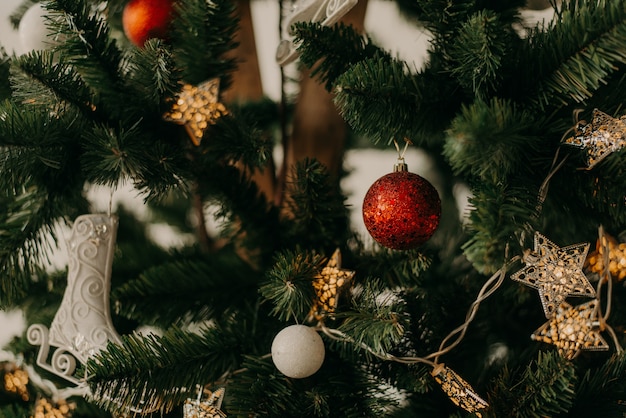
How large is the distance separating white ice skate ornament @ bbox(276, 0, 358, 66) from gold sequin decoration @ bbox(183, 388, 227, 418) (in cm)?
29

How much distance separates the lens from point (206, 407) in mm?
487

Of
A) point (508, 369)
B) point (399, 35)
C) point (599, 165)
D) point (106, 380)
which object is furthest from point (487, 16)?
point (399, 35)

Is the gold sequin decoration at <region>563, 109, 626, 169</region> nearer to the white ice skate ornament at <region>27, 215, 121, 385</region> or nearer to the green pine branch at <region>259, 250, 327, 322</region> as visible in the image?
the green pine branch at <region>259, 250, 327, 322</region>

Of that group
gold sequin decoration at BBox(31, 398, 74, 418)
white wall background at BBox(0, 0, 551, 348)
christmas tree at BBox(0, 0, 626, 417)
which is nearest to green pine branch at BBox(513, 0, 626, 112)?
christmas tree at BBox(0, 0, 626, 417)

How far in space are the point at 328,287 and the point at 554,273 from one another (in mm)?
173

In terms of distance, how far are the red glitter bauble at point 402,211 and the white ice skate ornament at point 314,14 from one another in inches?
5.5

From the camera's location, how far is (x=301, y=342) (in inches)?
18.8

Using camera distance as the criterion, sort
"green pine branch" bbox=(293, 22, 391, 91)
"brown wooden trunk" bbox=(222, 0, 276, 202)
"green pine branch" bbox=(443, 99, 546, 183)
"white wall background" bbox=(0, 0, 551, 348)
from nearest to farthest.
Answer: "green pine branch" bbox=(443, 99, 546, 183) < "green pine branch" bbox=(293, 22, 391, 91) < "brown wooden trunk" bbox=(222, 0, 276, 202) < "white wall background" bbox=(0, 0, 551, 348)

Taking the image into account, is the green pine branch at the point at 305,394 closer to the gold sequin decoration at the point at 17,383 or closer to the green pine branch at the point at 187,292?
the green pine branch at the point at 187,292

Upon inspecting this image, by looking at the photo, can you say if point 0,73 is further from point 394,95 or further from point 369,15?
point 369,15

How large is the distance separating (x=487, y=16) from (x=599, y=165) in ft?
0.44

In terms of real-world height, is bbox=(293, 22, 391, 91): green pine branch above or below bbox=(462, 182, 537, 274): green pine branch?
above

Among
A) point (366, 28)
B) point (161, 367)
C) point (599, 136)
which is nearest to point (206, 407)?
point (161, 367)

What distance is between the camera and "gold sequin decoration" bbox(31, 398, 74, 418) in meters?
0.54
